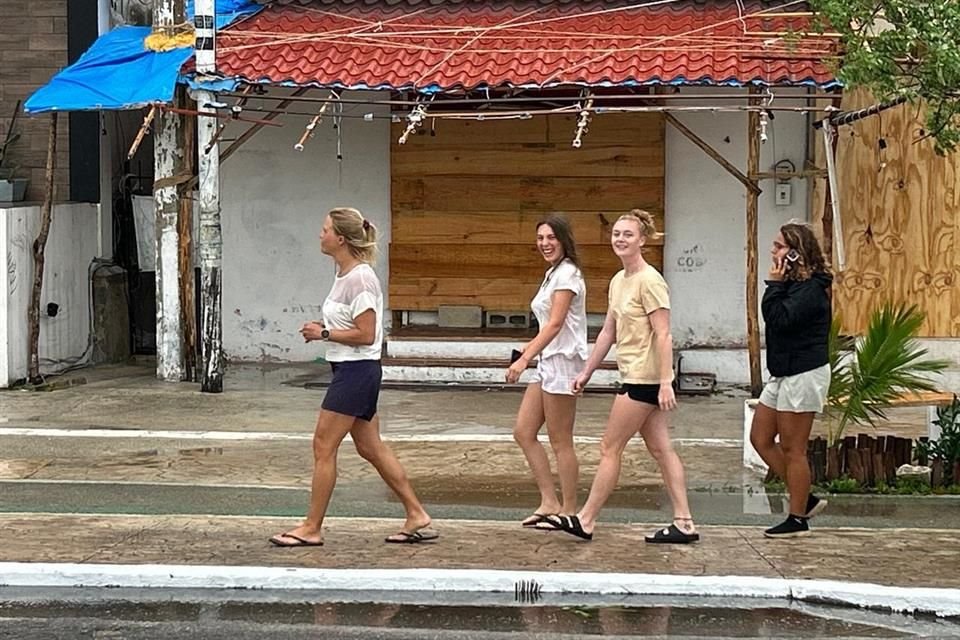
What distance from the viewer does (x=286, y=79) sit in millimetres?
13000

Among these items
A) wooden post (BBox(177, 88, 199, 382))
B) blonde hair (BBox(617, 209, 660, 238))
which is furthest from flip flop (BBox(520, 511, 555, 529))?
wooden post (BBox(177, 88, 199, 382))

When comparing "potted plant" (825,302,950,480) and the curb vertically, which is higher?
"potted plant" (825,302,950,480)

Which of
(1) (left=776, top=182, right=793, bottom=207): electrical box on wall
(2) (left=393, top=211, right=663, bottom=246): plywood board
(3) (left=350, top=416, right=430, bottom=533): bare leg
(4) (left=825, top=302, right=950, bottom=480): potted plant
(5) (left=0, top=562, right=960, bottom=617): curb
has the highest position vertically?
(1) (left=776, top=182, right=793, bottom=207): electrical box on wall

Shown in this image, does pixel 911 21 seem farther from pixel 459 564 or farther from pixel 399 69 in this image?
pixel 399 69

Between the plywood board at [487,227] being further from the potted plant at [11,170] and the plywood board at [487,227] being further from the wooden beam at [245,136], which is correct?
the potted plant at [11,170]

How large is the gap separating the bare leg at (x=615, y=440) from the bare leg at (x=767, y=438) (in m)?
0.76

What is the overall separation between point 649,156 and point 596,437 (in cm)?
433

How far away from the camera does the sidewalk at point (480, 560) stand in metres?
7.14

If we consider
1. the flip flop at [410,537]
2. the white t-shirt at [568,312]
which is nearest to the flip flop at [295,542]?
the flip flop at [410,537]

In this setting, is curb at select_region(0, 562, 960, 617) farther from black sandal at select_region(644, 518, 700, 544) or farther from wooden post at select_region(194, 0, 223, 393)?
wooden post at select_region(194, 0, 223, 393)

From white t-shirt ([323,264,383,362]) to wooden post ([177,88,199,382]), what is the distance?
7.16 m

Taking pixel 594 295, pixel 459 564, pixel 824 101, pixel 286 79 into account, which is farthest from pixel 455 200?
pixel 459 564

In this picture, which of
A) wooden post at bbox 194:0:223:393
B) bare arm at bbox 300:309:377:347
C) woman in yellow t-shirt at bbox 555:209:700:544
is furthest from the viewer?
wooden post at bbox 194:0:223:393

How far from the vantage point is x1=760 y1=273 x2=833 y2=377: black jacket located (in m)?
7.90
